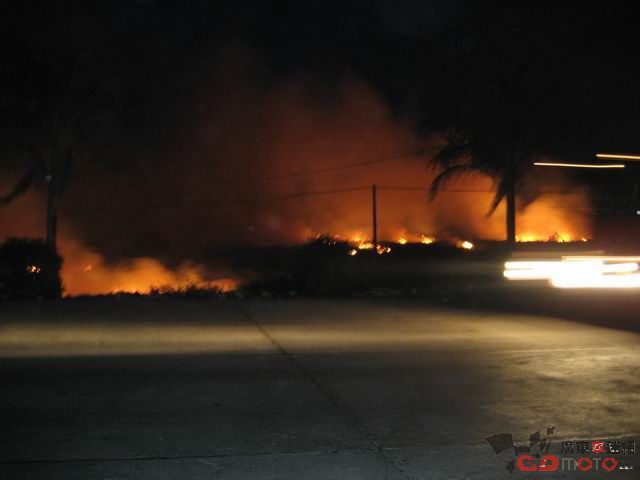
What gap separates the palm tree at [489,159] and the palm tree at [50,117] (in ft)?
43.5

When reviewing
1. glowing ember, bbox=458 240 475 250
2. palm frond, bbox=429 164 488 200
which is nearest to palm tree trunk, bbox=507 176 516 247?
palm frond, bbox=429 164 488 200

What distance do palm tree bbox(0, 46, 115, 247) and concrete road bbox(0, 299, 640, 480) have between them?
39.5 ft

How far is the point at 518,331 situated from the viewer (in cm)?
1397

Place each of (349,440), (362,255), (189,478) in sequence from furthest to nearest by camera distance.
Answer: (362,255) < (349,440) < (189,478)

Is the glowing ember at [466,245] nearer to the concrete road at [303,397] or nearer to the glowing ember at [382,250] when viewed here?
the glowing ember at [382,250]

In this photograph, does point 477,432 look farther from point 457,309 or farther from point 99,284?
point 99,284

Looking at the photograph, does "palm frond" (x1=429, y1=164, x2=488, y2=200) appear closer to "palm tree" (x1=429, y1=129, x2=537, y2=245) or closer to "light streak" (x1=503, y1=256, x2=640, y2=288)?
"palm tree" (x1=429, y1=129, x2=537, y2=245)

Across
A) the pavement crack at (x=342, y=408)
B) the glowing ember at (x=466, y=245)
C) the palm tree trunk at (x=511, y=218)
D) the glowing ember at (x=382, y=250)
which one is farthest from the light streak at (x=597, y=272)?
the glowing ember at (x=466, y=245)

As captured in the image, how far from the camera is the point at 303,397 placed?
8.58m

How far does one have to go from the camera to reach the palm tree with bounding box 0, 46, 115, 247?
24.8 m

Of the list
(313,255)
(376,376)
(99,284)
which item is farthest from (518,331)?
(99,284)

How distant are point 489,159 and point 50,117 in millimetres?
16250

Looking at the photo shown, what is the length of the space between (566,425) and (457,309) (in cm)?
1117

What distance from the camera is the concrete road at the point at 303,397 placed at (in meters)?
6.27
